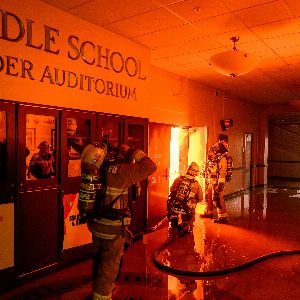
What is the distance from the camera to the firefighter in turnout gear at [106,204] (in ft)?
11.0

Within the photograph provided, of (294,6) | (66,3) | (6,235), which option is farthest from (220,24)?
(6,235)

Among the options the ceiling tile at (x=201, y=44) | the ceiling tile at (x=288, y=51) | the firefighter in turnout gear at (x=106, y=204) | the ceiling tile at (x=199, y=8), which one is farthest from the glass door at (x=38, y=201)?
the ceiling tile at (x=288, y=51)

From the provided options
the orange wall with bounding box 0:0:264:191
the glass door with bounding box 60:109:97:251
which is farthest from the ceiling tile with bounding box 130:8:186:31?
the glass door with bounding box 60:109:97:251

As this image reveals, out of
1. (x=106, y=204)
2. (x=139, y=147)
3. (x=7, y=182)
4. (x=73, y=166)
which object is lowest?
(x=106, y=204)

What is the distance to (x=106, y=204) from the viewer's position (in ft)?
11.3

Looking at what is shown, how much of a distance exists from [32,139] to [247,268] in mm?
3937

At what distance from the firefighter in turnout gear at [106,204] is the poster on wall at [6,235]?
1.18 meters

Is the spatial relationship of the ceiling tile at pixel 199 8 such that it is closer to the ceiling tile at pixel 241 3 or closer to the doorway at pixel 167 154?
the ceiling tile at pixel 241 3

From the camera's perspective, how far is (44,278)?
4.39 metres

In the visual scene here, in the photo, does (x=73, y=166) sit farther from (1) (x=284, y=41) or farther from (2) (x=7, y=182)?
(1) (x=284, y=41)

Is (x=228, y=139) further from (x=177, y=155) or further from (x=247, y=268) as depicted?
(x=247, y=268)

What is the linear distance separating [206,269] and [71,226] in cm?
213

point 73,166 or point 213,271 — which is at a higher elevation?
point 73,166

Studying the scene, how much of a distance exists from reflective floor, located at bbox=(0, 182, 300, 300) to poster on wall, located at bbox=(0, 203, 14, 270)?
40 centimetres
